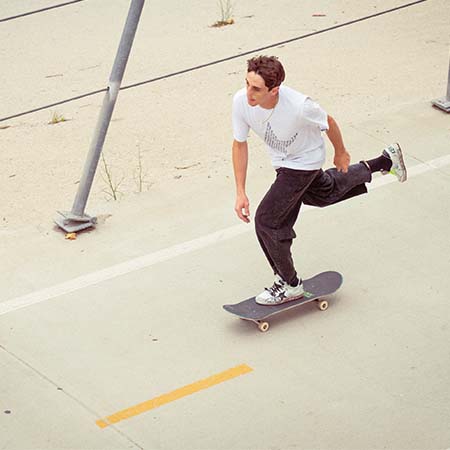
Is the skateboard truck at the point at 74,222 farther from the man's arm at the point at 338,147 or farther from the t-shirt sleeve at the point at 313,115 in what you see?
the t-shirt sleeve at the point at 313,115

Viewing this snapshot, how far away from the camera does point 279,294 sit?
7.68 m

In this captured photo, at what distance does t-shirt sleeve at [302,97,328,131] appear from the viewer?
23.5ft

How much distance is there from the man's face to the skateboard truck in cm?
217

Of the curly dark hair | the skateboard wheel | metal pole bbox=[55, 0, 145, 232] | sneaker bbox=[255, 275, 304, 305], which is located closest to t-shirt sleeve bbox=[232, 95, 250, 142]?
the curly dark hair

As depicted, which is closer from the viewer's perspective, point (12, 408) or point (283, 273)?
point (12, 408)

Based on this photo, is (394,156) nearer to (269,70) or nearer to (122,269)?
(269,70)

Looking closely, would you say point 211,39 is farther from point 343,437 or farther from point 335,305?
point 343,437

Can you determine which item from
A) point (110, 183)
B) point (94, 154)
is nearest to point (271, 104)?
point (94, 154)

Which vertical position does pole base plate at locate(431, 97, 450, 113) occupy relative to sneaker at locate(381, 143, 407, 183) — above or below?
below

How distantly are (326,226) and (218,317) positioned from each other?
1.37 meters

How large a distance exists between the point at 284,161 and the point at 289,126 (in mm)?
275

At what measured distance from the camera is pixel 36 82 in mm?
11727

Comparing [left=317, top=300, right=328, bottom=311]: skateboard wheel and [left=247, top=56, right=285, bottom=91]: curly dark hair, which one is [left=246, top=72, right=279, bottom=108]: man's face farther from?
[left=317, top=300, right=328, bottom=311]: skateboard wheel

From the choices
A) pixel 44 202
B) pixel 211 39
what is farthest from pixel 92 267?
pixel 211 39
